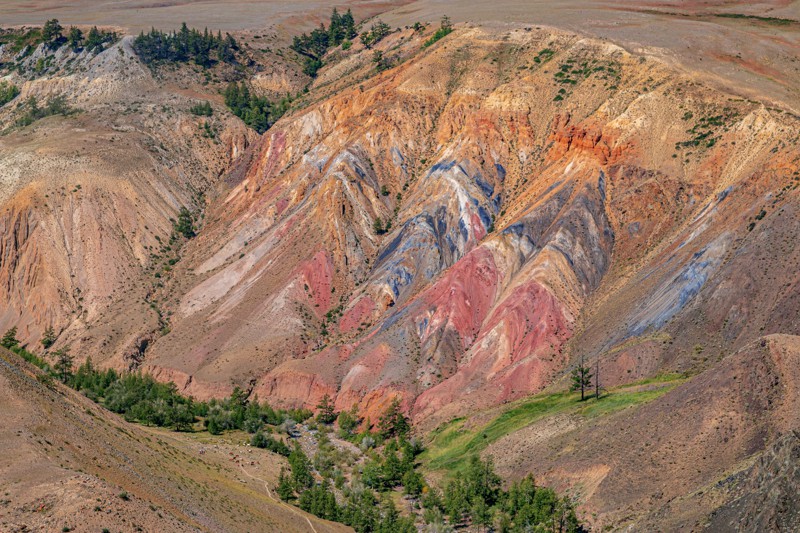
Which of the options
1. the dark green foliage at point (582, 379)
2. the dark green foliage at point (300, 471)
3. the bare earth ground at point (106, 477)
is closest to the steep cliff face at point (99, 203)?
the dark green foliage at point (300, 471)

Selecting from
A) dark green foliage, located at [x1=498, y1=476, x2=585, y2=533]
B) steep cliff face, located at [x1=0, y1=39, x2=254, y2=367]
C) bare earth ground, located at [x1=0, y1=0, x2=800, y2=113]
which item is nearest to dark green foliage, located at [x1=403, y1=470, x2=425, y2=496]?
dark green foliage, located at [x1=498, y1=476, x2=585, y2=533]

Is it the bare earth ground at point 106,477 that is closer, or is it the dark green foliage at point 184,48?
the bare earth ground at point 106,477

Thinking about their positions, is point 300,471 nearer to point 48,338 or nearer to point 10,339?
point 48,338

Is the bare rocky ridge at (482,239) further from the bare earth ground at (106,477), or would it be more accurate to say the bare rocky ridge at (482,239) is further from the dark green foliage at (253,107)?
the bare earth ground at (106,477)

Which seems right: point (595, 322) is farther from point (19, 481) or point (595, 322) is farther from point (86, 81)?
point (86, 81)

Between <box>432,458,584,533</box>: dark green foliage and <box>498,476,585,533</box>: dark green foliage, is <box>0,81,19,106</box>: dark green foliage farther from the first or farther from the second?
<box>498,476,585,533</box>: dark green foliage
